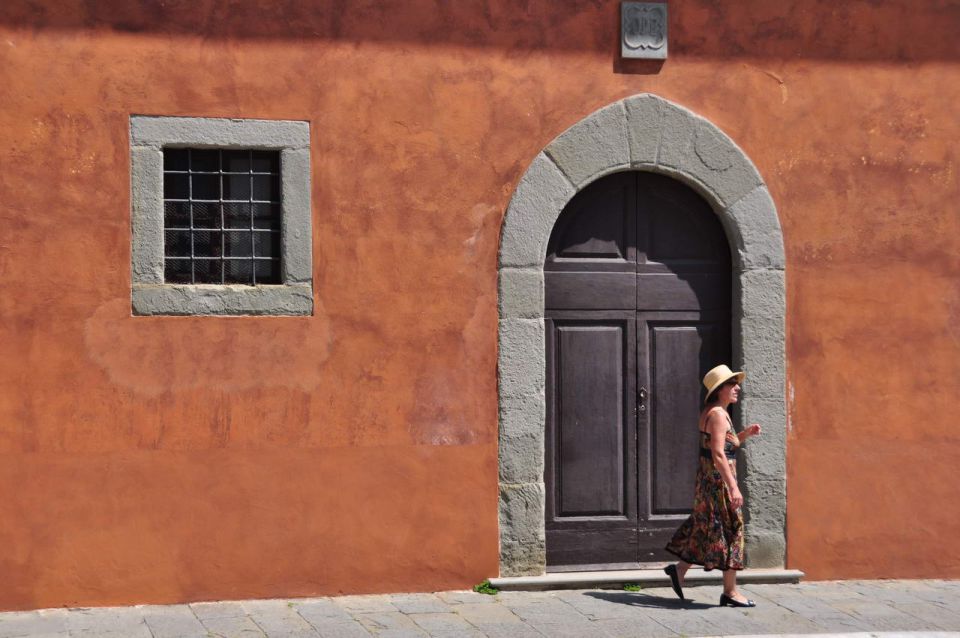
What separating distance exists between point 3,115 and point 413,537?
3242mm

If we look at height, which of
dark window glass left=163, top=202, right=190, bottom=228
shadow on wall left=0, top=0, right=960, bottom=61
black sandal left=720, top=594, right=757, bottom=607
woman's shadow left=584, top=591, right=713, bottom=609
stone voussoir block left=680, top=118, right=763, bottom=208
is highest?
shadow on wall left=0, top=0, right=960, bottom=61

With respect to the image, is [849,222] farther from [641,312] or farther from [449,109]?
[449,109]

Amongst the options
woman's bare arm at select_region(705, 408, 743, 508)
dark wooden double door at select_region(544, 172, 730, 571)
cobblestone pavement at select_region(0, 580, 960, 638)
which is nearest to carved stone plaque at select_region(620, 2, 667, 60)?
dark wooden double door at select_region(544, 172, 730, 571)

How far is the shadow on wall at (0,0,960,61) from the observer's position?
7121 mm

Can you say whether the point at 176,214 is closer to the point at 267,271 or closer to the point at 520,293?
the point at 267,271

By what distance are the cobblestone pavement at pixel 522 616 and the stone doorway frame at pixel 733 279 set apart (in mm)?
505

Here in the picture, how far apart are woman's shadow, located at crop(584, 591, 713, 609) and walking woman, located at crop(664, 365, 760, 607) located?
20 cm

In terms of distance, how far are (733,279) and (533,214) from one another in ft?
4.43

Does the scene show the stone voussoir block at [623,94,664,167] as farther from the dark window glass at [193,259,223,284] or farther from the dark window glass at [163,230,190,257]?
the dark window glass at [163,230,190,257]

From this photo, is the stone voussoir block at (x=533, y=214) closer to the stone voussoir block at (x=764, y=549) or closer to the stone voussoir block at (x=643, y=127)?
the stone voussoir block at (x=643, y=127)

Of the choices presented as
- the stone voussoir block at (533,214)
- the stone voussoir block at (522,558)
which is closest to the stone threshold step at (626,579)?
the stone voussoir block at (522,558)

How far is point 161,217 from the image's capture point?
23.5ft

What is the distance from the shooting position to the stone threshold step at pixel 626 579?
24.6 feet

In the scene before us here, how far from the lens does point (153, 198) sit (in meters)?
7.12
